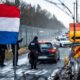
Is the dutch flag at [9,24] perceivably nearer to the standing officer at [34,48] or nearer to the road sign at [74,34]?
the road sign at [74,34]

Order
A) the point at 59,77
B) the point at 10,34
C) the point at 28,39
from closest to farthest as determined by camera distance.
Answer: the point at 10,34, the point at 59,77, the point at 28,39

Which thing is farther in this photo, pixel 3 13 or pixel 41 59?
pixel 41 59

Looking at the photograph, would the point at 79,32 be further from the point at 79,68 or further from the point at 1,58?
the point at 79,68

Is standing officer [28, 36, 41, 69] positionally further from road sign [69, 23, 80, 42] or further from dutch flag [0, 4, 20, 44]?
dutch flag [0, 4, 20, 44]

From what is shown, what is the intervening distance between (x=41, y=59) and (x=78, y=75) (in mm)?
14825

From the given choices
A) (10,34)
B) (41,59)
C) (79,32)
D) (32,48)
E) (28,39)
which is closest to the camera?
(10,34)

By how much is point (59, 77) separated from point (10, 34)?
402 cm

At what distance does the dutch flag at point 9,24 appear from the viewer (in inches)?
353

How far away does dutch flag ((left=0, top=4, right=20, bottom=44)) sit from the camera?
898 centimetres

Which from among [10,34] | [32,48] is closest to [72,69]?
[10,34]

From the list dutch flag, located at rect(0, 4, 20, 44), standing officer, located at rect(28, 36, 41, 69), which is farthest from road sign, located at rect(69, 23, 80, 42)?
dutch flag, located at rect(0, 4, 20, 44)

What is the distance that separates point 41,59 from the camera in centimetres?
2778

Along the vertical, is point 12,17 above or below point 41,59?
above

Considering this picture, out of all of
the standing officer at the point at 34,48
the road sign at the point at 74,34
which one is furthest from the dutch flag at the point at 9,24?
the standing officer at the point at 34,48
